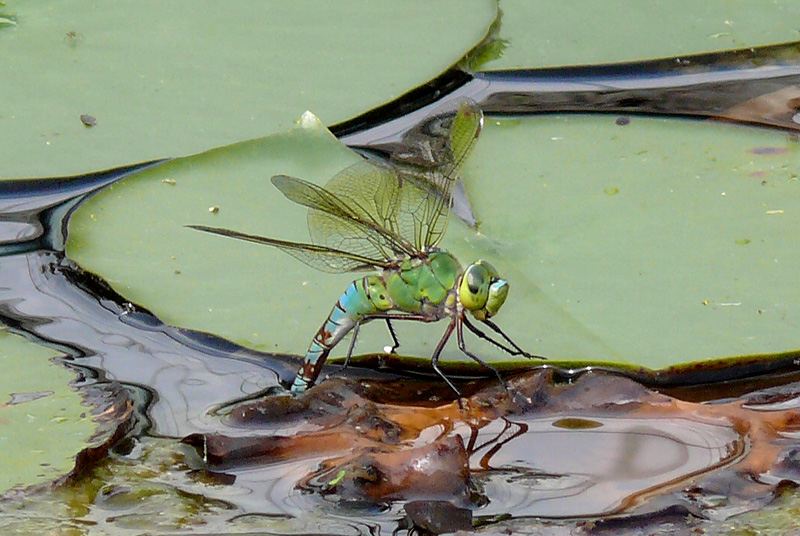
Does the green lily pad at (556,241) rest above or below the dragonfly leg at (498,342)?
above

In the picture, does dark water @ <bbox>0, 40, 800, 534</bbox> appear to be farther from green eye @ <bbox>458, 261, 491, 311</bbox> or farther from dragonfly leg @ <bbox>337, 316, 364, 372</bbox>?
green eye @ <bbox>458, 261, 491, 311</bbox>

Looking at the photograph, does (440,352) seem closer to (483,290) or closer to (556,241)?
(483,290)

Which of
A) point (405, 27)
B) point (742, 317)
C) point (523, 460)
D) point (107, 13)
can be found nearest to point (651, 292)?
point (742, 317)

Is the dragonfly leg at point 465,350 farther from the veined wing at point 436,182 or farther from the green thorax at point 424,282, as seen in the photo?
the veined wing at point 436,182

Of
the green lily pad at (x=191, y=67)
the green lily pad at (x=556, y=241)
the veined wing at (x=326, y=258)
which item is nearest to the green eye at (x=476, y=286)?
the green lily pad at (x=556, y=241)

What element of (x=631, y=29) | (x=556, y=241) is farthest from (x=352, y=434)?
(x=631, y=29)

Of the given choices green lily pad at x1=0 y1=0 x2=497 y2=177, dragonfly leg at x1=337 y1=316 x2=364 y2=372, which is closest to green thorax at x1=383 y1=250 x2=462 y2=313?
dragonfly leg at x1=337 y1=316 x2=364 y2=372

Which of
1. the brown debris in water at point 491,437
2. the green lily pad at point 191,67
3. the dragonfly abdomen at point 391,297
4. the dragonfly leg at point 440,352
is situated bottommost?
the brown debris in water at point 491,437

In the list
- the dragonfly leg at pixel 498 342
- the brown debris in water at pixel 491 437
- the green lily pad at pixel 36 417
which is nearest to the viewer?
the green lily pad at pixel 36 417
